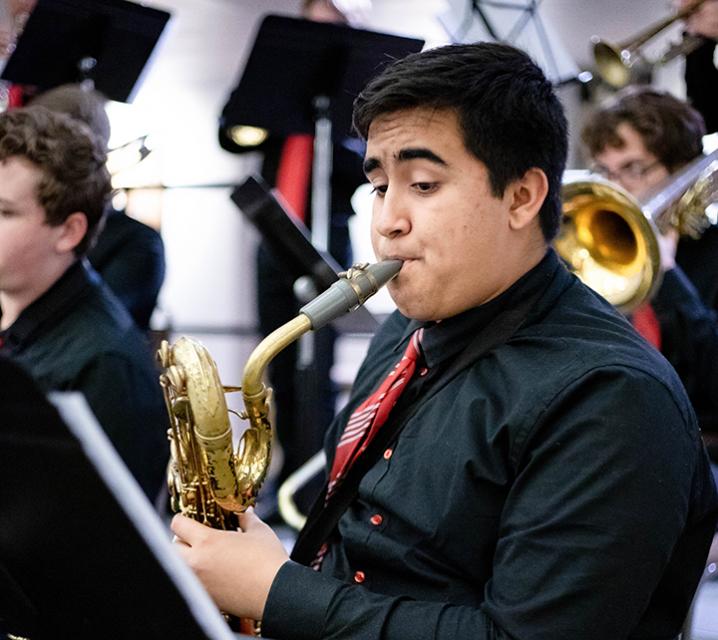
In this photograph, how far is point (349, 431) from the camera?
5.63 feet

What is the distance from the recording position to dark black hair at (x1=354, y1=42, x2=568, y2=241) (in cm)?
150

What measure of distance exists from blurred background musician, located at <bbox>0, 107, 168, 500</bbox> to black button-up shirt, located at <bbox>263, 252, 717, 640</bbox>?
675mm

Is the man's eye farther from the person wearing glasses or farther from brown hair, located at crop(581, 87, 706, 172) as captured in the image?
brown hair, located at crop(581, 87, 706, 172)

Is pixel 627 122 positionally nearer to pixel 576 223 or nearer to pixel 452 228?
pixel 576 223

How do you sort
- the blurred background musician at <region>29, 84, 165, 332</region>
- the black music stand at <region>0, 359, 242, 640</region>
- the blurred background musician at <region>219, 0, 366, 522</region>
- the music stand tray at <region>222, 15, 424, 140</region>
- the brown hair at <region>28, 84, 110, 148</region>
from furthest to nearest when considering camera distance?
1. the blurred background musician at <region>219, 0, 366, 522</region>
2. the music stand tray at <region>222, 15, 424, 140</region>
3. the blurred background musician at <region>29, 84, 165, 332</region>
4. the brown hair at <region>28, 84, 110, 148</region>
5. the black music stand at <region>0, 359, 242, 640</region>

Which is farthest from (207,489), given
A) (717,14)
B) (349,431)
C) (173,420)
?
(717,14)

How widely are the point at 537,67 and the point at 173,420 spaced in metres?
0.77

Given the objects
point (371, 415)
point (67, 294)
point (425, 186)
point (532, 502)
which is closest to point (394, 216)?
point (425, 186)

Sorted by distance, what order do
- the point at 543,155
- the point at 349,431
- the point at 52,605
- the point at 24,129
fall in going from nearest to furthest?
the point at 52,605
the point at 543,155
the point at 349,431
the point at 24,129

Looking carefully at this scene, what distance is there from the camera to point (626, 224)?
2625mm

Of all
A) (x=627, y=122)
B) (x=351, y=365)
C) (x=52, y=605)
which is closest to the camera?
(x=52, y=605)

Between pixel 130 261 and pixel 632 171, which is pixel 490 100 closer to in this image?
pixel 632 171

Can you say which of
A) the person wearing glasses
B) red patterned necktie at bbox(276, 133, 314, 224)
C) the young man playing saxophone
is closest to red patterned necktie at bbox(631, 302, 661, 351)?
the person wearing glasses

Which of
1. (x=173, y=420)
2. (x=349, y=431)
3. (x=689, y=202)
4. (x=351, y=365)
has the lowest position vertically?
(x=351, y=365)
